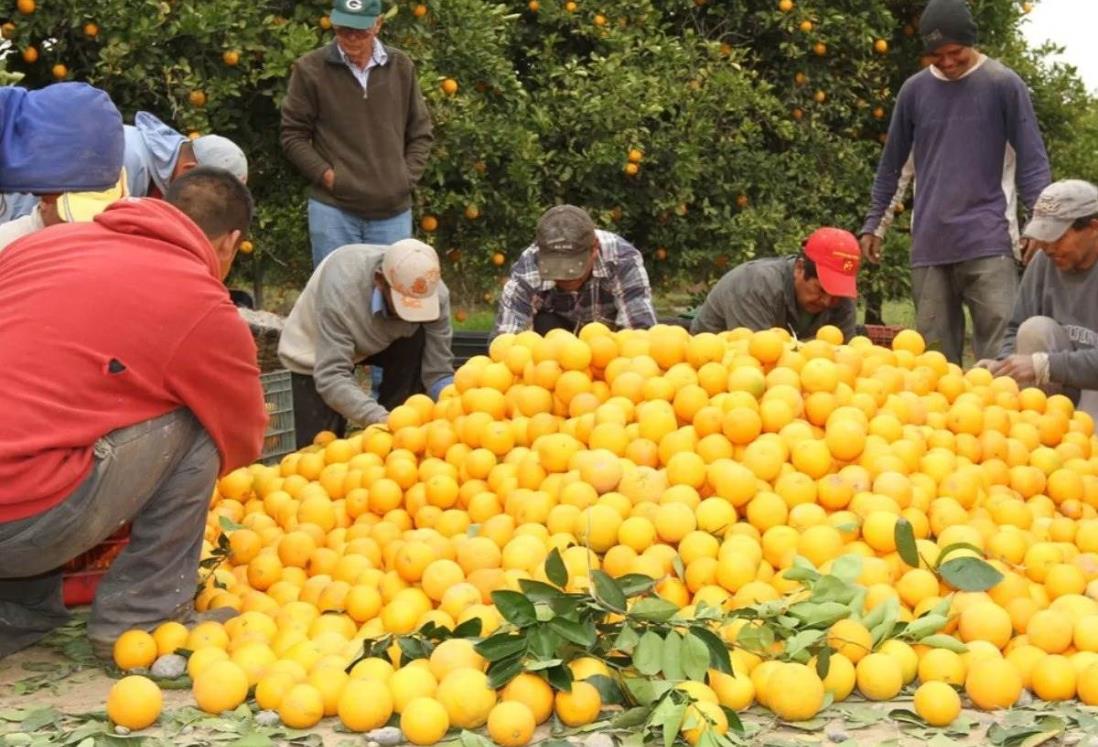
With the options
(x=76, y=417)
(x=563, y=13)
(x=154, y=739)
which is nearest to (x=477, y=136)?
(x=563, y=13)

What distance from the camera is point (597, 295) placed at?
6023 millimetres

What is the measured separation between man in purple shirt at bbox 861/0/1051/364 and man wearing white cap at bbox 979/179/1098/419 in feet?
2.14

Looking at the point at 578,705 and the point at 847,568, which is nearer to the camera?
the point at 578,705

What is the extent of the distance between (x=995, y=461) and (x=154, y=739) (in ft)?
8.01

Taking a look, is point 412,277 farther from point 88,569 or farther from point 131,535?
point 131,535

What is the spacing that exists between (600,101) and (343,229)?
6.27ft

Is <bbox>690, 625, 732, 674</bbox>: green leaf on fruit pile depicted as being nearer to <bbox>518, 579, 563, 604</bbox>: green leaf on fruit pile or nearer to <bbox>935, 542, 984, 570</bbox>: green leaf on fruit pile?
<bbox>518, 579, 563, 604</bbox>: green leaf on fruit pile

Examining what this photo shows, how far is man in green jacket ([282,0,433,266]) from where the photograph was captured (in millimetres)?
6762

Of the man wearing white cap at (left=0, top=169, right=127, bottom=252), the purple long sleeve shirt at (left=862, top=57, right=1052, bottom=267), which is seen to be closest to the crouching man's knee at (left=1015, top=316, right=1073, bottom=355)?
the purple long sleeve shirt at (left=862, top=57, right=1052, bottom=267)

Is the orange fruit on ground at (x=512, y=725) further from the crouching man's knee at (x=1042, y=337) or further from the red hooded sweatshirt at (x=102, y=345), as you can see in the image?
the crouching man's knee at (x=1042, y=337)

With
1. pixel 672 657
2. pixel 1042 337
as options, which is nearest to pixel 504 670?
pixel 672 657

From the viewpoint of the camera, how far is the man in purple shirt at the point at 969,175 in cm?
637

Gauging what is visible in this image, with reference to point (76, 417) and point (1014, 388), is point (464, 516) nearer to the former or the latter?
point (76, 417)

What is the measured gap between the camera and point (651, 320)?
5.98m
